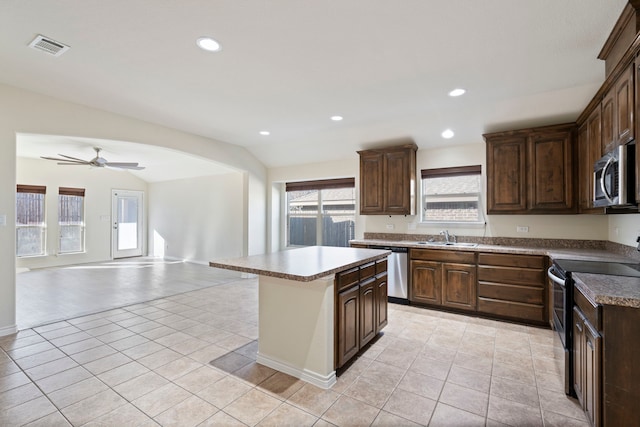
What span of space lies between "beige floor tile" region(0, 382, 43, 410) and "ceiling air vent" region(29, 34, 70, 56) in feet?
8.71

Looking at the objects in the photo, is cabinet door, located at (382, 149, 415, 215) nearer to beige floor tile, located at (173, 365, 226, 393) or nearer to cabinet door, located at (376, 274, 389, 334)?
cabinet door, located at (376, 274, 389, 334)

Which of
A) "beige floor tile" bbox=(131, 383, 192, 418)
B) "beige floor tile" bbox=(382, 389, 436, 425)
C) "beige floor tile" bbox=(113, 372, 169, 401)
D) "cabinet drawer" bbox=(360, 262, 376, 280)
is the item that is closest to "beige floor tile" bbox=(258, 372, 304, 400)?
"beige floor tile" bbox=(131, 383, 192, 418)

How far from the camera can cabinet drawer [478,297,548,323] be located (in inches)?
137

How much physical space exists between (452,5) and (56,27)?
2.77 metres

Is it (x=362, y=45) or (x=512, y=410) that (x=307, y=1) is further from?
(x=512, y=410)

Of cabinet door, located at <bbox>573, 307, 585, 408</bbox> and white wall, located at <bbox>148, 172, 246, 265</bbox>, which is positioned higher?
white wall, located at <bbox>148, 172, 246, 265</bbox>

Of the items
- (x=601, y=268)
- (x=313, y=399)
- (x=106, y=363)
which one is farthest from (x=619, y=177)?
(x=106, y=363)

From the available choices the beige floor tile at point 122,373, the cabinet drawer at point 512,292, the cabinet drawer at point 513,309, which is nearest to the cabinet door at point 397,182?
the cabinet drawer at point 512,292

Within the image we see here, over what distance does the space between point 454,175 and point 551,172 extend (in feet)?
4.13

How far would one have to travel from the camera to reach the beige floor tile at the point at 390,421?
188 cm

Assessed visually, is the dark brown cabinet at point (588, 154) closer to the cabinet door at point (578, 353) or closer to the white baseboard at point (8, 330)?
the cabinet door at point (578, 353)

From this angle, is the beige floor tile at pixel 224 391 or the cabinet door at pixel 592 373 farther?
the beige floor tile at pixel 224 391

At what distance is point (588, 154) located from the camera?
10.4 feet

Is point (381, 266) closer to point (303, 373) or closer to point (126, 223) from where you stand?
point (303, 373)
